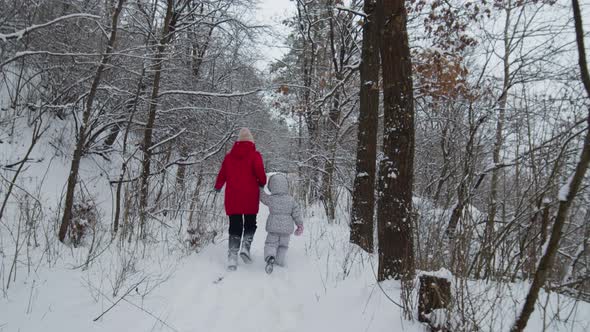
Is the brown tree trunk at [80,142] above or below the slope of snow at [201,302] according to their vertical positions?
above

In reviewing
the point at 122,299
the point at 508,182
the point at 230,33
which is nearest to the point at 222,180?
the point at 122,299

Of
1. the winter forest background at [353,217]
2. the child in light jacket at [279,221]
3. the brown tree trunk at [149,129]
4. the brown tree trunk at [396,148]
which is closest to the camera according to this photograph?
the winter forest background at [353,217]

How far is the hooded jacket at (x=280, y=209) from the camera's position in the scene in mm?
4668

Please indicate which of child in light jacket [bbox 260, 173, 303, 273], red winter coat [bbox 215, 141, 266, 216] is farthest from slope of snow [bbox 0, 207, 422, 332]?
red winter coat [bbox 215, 141, 266, 216]

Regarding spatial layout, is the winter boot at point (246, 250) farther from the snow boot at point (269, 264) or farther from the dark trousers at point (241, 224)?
the snow boot at point (269, 264)

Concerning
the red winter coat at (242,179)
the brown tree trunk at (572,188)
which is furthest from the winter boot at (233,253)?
the brown tree trunk at (572,188)

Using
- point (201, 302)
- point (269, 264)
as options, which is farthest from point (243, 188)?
point (201, 302)

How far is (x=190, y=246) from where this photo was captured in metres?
5.02

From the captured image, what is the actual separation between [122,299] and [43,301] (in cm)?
58

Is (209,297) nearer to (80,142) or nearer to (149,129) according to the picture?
(80,142)

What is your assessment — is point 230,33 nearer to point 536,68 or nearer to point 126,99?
point 126,99

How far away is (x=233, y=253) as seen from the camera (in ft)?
14.9

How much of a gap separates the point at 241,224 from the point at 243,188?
18.8 inches

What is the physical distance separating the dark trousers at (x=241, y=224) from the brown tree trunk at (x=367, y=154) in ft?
5.64
